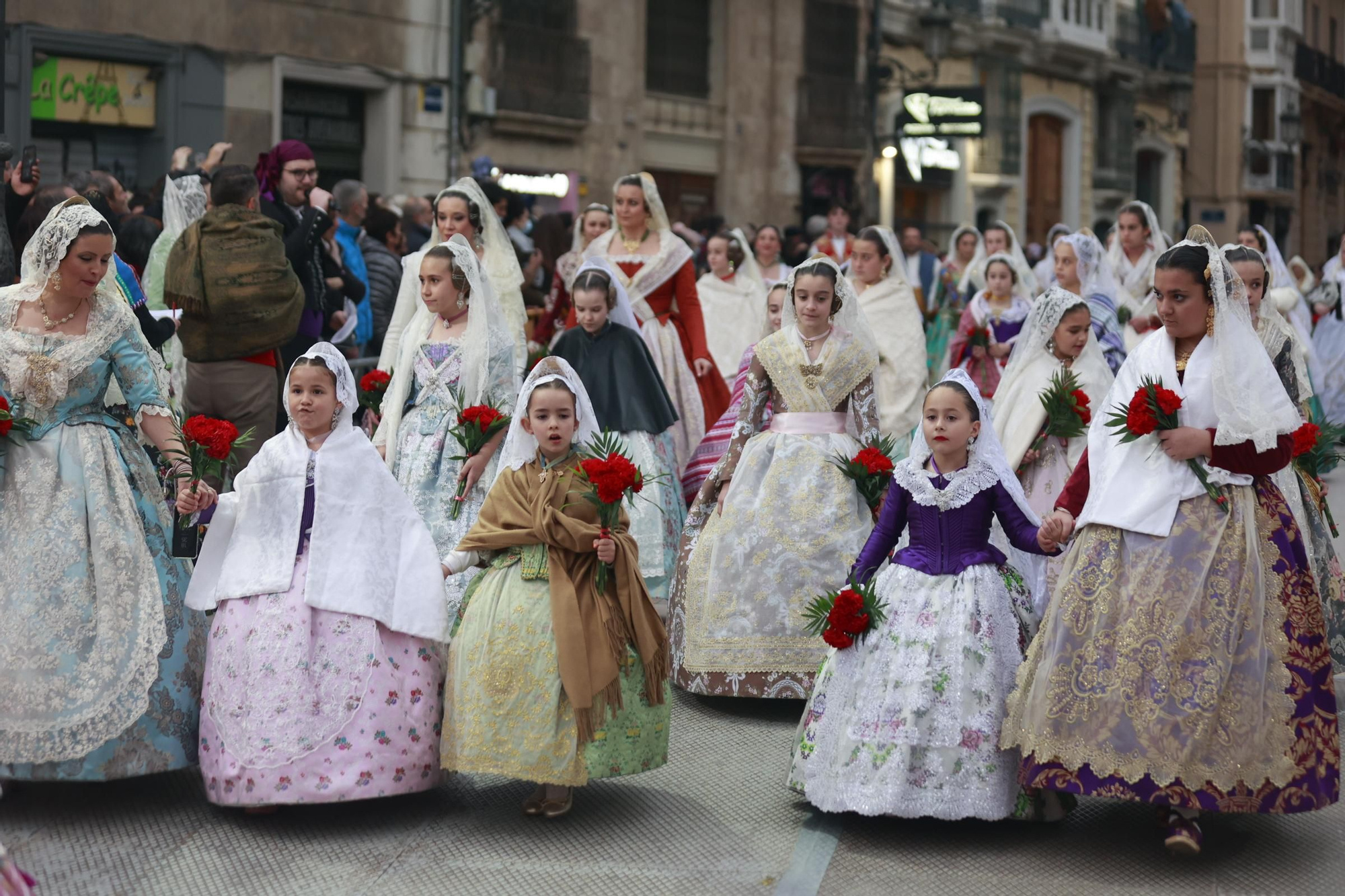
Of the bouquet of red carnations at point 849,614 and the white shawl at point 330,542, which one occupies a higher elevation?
the white shawl at point 330,542

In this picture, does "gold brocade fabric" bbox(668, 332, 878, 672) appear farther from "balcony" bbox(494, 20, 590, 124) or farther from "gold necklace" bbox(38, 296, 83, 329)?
"balcony" bbox(494, 20, 590, 124)

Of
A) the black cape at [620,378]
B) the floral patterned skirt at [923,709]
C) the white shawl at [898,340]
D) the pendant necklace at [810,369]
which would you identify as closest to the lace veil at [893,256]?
Answer: the white shawl at [898,340]

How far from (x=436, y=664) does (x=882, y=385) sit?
19.4 feet

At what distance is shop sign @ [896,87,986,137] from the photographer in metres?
26.1

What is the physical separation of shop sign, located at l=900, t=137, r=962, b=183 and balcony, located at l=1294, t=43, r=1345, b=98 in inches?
795

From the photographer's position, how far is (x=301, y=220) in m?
9.12

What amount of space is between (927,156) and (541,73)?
10594 millimetres

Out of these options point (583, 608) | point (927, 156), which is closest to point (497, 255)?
point (583, 608)

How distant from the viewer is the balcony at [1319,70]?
1821 inches

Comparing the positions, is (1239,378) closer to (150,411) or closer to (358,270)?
(150,411)

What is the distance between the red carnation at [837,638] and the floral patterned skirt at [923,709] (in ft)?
0.33

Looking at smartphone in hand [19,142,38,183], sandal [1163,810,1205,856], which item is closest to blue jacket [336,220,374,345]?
smartphone in hand [19,142,38,183]

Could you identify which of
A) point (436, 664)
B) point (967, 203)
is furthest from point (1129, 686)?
point (967, 203)

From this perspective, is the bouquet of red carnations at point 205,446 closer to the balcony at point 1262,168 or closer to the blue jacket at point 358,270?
the blue jacket at point 358,270
